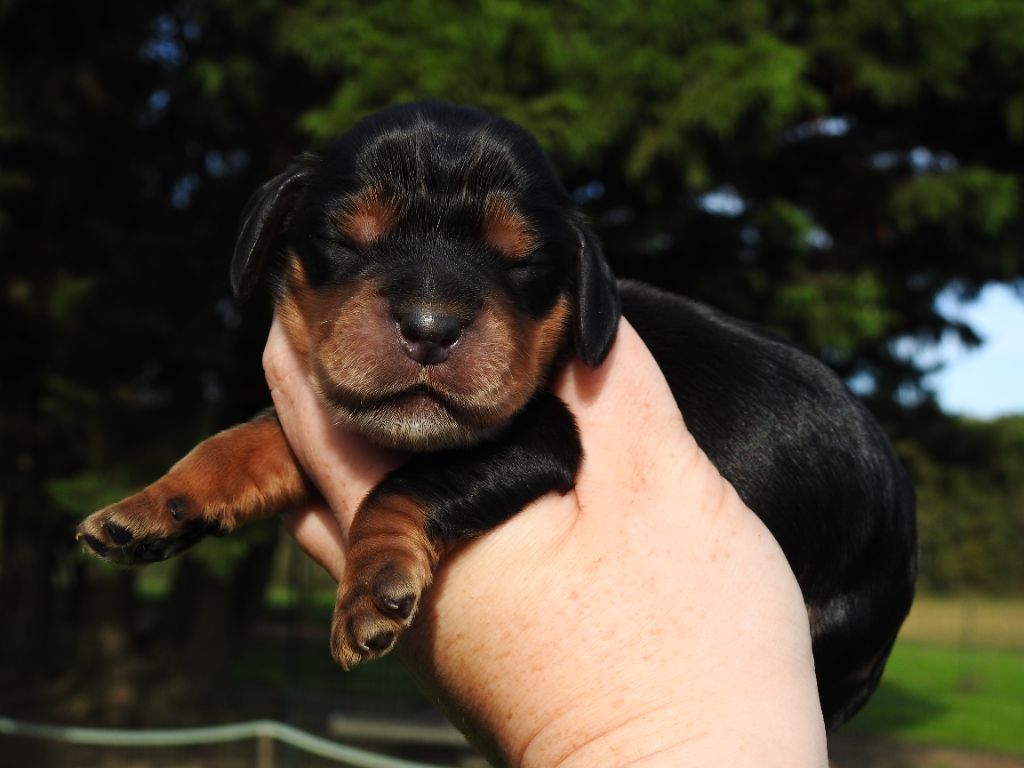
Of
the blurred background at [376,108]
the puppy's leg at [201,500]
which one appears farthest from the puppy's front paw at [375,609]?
the blurred background at [376,108]

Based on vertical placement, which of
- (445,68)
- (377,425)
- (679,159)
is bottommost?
(679,159)

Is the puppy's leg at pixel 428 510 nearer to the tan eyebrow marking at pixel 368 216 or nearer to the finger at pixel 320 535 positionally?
the finger at pixel 320 535

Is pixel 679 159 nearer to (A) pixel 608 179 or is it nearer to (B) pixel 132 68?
(A) pixel 608 179

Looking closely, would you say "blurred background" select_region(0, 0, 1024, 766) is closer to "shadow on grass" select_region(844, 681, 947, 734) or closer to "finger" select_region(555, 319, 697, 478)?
"shadow on grass" select_region(844, 681, 947, 734)

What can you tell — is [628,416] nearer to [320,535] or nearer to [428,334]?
[428,334]

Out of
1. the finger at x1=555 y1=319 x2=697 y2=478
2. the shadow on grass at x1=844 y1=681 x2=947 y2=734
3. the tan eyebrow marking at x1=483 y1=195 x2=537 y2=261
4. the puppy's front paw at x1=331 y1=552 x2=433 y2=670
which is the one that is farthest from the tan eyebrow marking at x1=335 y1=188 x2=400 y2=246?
the shadow on grass at x1=844 y1=681 x2=947 y2=734

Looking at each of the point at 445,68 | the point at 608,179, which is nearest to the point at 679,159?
the point at 608,179
